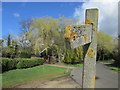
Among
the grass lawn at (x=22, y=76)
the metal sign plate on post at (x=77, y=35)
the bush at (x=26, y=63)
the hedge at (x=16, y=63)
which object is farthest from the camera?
the bush at (x=26, y=63)

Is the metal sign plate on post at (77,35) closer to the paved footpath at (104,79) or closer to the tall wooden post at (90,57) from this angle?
the tall wooden post at (90,57)

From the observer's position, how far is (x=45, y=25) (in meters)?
20.6


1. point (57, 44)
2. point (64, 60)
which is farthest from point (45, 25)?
point (64, 60)

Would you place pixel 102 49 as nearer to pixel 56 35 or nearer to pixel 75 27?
pixel 56 35

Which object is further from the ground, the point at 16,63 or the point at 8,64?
the point at 8,64

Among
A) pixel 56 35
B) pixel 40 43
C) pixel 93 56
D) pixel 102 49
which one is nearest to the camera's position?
pixel 93 56

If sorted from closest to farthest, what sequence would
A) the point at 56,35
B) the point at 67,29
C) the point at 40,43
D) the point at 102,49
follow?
the point at 67,29 < the point at 56,35 < the point at 40,43 < the point at 102,49

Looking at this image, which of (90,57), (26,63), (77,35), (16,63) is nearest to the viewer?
(77,35)

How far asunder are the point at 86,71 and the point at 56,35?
755 inches

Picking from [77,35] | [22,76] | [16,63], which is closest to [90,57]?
[77,35]

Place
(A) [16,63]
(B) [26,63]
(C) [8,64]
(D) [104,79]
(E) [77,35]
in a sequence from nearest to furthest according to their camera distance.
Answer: (E) [77,35] < (D) [104,79] < (C) [8,64] < (A) [16,63] < (B) [26,63]

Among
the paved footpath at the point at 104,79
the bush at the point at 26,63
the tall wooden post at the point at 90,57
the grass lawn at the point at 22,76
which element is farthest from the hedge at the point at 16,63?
the tall wooden post at the point at 90,57

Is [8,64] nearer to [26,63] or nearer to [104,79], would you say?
[26,63]

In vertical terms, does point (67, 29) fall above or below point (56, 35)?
below
